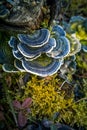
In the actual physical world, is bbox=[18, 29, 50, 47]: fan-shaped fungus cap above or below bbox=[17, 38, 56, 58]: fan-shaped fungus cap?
above

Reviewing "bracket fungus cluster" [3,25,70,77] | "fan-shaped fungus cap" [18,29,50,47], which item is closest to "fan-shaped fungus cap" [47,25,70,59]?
"bracket fungus cluster" [3,25,70,77]

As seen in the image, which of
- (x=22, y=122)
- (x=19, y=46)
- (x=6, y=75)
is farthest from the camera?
(x=6, y=75)

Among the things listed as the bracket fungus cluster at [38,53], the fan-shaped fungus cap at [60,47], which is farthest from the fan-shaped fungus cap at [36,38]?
the fan-shaped fungus cap at [60,47]

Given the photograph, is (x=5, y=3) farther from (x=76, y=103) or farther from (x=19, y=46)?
(x=76, y=103)

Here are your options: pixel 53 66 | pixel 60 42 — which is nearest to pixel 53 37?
pixel 60 42

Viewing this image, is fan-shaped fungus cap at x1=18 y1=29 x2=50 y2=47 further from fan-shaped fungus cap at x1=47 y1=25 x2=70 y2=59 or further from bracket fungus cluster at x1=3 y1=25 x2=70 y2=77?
fan-shaped fungus cap at x1=47 y1=25 x2=70 y2=59

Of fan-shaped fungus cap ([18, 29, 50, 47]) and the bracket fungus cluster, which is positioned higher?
fan-shaped fungus cap ([18, 29, 50, 47])

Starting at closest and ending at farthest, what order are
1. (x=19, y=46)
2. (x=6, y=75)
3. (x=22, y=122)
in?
(x=22, y=122) → (x=19, y=46) → (x=6, y=75)

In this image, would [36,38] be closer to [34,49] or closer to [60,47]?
[34,49]

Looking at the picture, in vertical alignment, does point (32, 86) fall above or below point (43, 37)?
below
